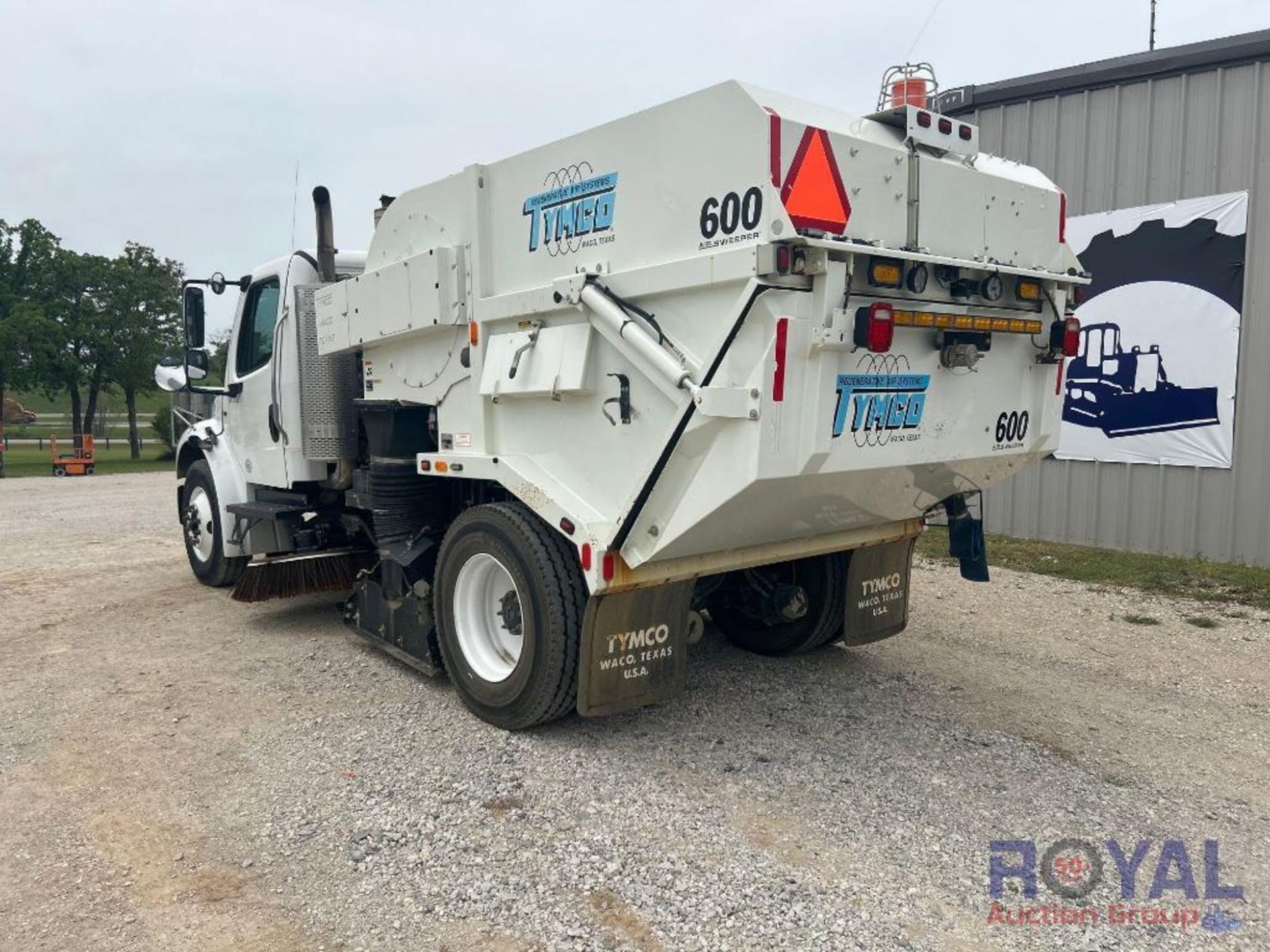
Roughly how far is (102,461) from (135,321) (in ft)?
14.5

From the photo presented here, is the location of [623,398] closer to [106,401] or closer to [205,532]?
[205,532]

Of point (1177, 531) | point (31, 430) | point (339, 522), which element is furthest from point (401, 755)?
point (31, 430)

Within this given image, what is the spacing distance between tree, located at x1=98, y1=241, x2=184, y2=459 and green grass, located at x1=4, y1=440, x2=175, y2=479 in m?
1.55

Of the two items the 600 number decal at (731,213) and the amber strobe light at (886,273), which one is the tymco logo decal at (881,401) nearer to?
the amber strobe light at (886,273)

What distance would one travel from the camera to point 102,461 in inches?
1091

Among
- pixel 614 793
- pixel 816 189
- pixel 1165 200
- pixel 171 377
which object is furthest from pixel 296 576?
pixel 1165 200

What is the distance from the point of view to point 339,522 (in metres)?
6.74

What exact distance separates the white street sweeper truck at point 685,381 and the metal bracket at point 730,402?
0.04ft

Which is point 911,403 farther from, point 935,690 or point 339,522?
point 339,522

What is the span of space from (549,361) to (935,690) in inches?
116

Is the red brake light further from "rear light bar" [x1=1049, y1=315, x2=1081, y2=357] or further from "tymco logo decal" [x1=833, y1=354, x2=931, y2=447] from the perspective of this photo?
"rear light bar" [x1=1049, y1=315, x2=1081, y2=357]

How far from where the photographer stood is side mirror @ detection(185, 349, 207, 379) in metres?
7.03

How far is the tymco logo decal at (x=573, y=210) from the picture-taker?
4.06 m


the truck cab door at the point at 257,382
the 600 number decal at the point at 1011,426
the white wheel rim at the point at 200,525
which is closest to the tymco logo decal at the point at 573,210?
the 600 number decal at the point at 1011,426
